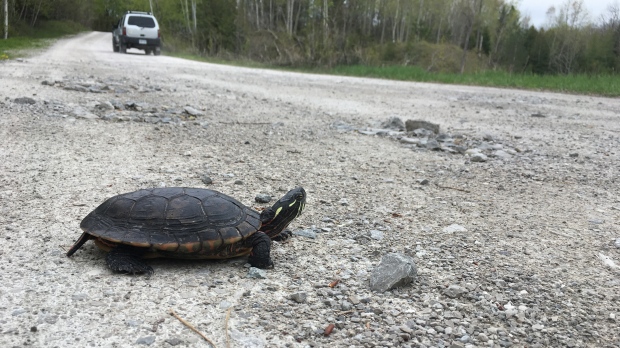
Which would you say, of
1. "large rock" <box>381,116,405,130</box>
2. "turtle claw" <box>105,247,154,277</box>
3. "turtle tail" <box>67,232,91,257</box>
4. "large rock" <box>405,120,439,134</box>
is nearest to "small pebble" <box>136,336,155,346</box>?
"turtle claw" <box>105,247,154,277</box>

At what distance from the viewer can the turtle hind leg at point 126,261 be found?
2.50m

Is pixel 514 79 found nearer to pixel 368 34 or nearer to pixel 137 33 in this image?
pixel 137 33

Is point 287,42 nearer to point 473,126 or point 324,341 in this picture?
point 473,126

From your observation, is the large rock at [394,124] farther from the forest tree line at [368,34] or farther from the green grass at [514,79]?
the forest tree line at [368,34]

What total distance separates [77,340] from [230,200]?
1.16 meters

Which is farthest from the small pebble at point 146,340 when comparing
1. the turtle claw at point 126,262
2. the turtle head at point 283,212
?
the turtle head at point 283,212

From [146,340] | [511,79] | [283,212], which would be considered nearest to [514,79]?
[511,79]

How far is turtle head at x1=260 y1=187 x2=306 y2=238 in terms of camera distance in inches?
114

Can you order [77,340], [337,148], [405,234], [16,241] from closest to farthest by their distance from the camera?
[77,340], [16,241], [405,234], [337,148]

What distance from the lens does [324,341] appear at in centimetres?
207

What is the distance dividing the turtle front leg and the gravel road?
64 millimetres

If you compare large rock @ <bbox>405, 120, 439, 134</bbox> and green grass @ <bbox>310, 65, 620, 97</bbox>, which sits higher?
green grass @ <bbox>310, 65, 620, 97</bbox>

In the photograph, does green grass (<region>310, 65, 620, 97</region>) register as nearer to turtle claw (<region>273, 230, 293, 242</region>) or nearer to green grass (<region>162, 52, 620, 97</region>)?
green grass (<region>162, 52, 620, 97</region>)

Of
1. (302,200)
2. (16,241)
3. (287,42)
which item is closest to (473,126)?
(302,200)
